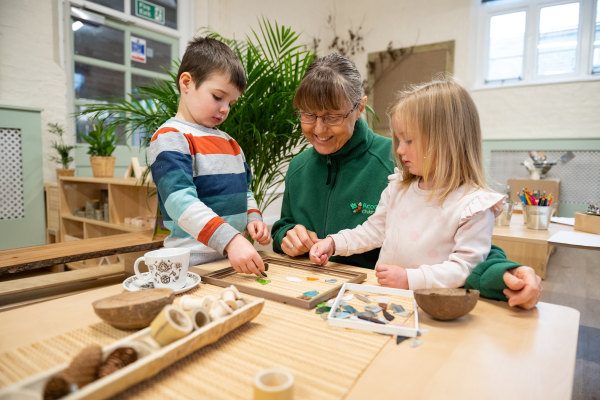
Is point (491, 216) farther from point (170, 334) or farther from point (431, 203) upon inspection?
point (170, 334)

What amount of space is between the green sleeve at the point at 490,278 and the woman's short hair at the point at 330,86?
2.23 feet

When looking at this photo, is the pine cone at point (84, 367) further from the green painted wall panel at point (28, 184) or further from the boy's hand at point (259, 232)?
the green painted wall panel at point (28, 184)

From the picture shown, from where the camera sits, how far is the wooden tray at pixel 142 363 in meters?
0.41

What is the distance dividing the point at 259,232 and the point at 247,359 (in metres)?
0.72

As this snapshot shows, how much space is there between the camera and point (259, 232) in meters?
1.27

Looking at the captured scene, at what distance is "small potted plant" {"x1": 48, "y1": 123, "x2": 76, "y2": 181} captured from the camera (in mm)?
3365

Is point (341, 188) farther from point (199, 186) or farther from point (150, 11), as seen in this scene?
point (150, 11)

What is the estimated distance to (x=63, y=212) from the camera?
3.31 meters

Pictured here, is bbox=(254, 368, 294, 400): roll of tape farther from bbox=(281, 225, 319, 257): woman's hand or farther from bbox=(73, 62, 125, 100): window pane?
bbox=(73, 62, 125, 100): window pane

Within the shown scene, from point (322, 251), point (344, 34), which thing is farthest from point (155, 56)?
Result: point (322, 251)

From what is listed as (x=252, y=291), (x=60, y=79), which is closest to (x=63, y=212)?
(x=60, y=79)

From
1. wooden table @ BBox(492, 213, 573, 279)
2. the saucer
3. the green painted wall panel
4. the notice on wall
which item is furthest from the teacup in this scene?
the notice on wall

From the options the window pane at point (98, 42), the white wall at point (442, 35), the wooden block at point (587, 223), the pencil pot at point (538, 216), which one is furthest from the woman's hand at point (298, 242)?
the white wall at point (442, 35)

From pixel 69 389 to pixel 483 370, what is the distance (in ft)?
1.79
